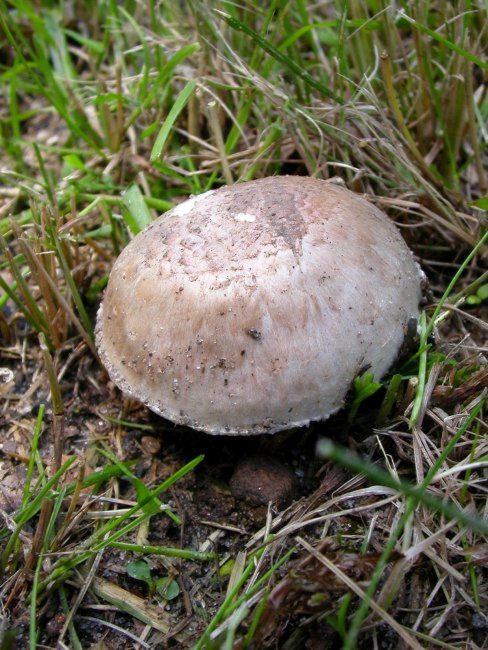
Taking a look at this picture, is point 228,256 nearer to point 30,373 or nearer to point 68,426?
point 68,426

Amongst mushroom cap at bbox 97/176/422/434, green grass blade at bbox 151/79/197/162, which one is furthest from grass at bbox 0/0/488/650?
mushroom cap at bbox 97/176/422/434

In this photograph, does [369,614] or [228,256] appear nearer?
[369,614]

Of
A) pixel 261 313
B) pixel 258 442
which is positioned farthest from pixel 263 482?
pixel 261 313

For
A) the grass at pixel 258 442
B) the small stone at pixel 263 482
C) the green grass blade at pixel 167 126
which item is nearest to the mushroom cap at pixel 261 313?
the grass at pixel 258 442

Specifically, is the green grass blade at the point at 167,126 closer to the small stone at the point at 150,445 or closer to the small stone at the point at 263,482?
the small stone at the point at 150,445

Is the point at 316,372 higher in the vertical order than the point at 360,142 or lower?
lower

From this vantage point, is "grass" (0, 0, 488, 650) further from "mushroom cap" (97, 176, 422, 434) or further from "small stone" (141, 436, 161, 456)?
"mushroom cap" (97, 176, 422, 434)

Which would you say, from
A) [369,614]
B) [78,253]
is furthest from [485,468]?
[78,253]
